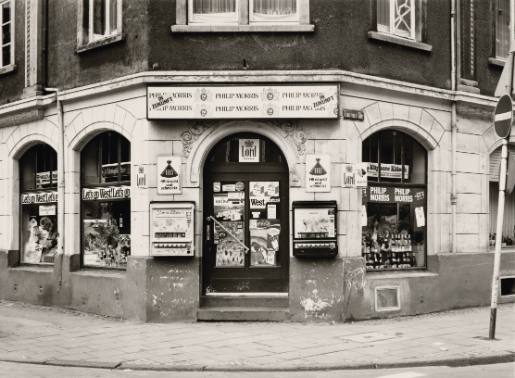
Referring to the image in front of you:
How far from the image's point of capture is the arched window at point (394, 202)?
39.9ft

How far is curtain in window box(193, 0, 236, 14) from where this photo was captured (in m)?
11.5

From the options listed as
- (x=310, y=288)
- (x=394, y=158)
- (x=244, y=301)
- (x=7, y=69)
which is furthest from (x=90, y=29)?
(x=310, y=288)

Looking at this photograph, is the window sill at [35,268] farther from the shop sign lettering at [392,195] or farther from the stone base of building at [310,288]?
the shop sign lettering at [392,195]

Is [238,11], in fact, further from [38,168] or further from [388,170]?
[38,168]

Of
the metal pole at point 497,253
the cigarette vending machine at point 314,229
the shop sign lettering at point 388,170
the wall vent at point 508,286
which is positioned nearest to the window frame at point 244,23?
the shop sign lettering at point 388,170

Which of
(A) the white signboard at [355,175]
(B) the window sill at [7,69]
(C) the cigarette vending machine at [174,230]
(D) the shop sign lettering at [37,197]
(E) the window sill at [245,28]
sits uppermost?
(E) the window sill at [245,28]

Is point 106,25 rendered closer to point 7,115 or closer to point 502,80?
point 7,115

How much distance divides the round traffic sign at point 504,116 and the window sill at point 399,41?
2.73m

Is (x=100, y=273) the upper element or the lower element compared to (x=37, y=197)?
lower

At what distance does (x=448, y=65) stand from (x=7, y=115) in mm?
9056

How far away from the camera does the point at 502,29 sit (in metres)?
14.2

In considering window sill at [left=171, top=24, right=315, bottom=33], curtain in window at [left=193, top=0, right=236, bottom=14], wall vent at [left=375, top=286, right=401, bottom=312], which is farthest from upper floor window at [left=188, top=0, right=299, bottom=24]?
wall vent at [left=375, top=286, right=401, bottom=312]

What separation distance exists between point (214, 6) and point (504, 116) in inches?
200

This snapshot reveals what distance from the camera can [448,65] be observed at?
12836mm
